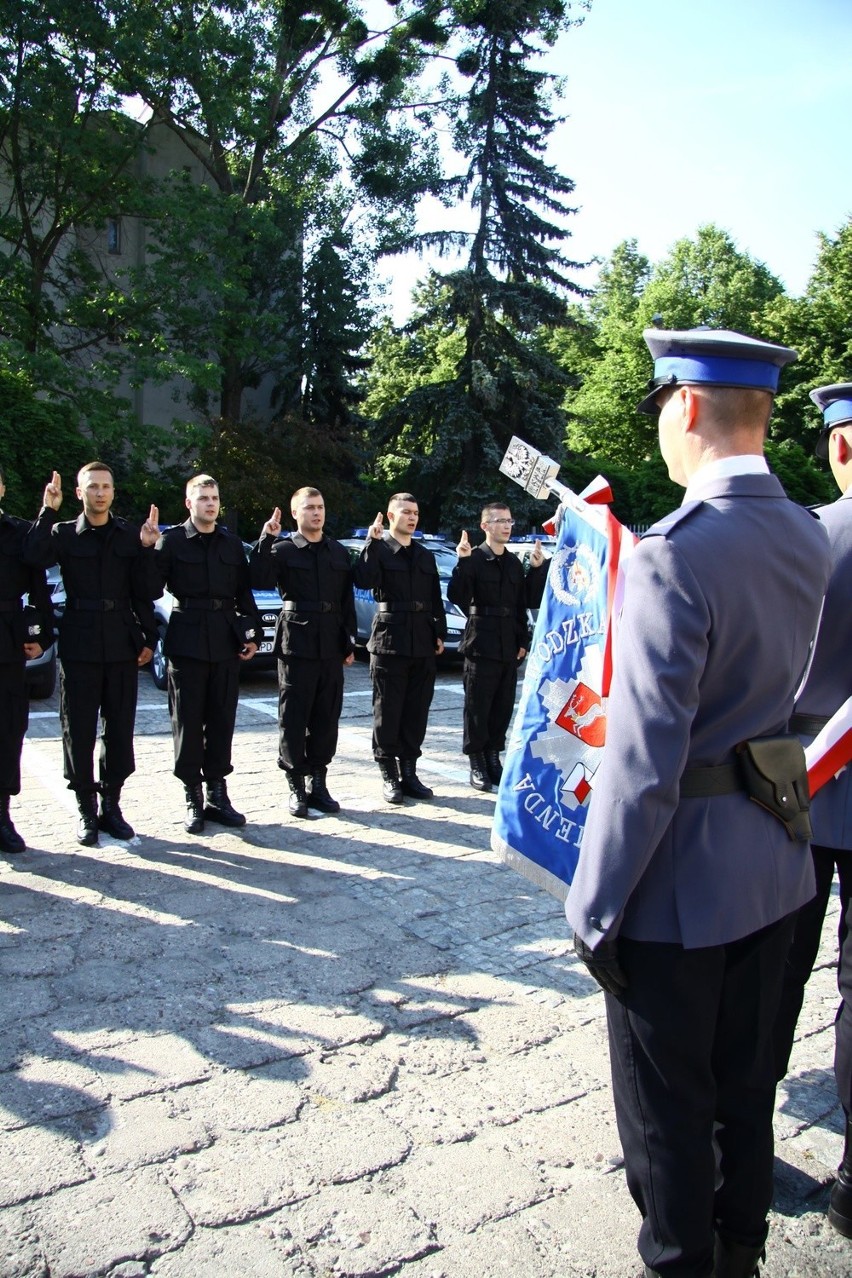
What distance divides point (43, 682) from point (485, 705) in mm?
5537

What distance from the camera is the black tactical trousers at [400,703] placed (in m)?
7.45

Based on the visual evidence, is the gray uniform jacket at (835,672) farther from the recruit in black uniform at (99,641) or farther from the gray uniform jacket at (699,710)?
the recruit in black uniform at (99,641)

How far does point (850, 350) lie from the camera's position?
3434 cm

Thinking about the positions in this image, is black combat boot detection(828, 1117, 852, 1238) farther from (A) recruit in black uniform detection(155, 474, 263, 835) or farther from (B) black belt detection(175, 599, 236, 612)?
(B) black belt detection(175, 599, 236, 612)

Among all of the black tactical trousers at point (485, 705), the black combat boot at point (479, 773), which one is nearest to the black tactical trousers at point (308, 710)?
the black tactical trousers at point (485, 705)

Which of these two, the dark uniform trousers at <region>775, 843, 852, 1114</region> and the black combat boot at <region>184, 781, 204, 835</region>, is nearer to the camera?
the dark uniform trousers at <region>775, 843, 852, 1114</region>

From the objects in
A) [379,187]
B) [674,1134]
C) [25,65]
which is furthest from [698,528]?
[379,187]

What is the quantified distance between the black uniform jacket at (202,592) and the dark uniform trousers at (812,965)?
425 centimetres

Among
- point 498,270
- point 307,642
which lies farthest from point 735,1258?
point 498,270

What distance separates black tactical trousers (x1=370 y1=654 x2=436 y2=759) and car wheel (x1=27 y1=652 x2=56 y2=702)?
4.74 m

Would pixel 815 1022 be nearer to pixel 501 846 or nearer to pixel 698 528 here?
pixel 501 846

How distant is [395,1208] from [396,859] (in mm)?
3155

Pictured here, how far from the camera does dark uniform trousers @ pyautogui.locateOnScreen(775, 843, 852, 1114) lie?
116 inches

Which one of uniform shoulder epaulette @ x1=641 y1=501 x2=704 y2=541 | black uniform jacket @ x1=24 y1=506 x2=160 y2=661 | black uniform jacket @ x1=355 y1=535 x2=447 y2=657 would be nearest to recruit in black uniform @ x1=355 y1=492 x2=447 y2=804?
black uniform jacket @ x1=355 y1=535 x2=447 y2=657
